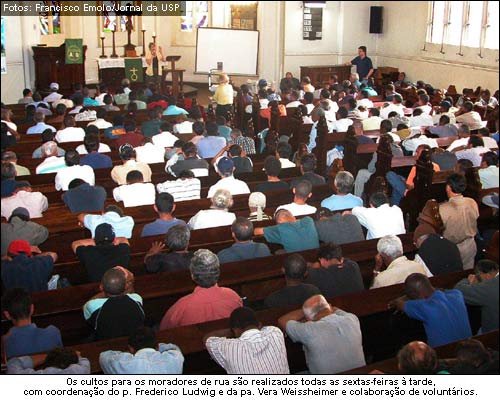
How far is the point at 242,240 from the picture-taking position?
16.7 feet

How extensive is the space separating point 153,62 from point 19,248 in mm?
11726

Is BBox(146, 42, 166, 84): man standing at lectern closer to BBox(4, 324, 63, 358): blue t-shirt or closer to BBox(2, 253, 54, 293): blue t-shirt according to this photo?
BBox(2, 253, 54, 293): blue t-shirt

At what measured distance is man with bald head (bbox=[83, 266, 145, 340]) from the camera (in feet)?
13.6

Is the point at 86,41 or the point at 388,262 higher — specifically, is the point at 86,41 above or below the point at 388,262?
above

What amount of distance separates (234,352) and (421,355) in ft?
3.01

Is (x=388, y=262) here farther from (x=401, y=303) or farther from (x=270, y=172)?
(x=270, y=172)

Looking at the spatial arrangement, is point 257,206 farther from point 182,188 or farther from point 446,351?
point 446,351

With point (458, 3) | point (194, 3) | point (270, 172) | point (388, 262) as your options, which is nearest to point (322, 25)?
point (194, 3)

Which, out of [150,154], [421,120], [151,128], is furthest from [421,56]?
[150,154]

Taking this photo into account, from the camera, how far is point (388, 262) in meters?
4.93

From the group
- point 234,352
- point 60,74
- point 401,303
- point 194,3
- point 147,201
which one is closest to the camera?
point 234,352

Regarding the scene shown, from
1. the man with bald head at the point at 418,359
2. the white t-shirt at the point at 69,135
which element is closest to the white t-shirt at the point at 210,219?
the man with bald head at the point at 418,359

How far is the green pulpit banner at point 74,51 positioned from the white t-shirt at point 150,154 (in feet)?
24.1

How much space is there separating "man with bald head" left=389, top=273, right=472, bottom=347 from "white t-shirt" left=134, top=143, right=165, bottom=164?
4.41 metres
